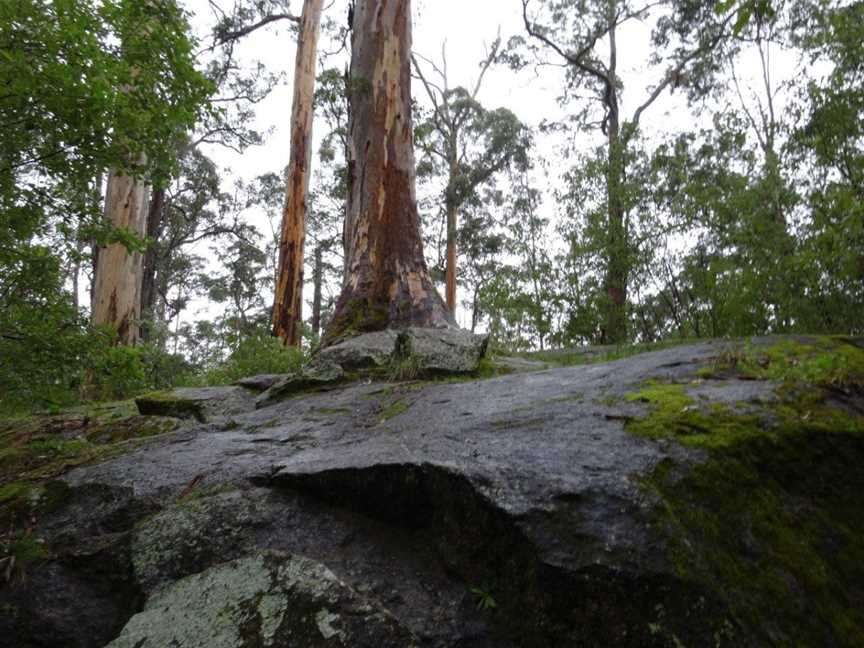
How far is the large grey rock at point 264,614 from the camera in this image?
4.35 feet

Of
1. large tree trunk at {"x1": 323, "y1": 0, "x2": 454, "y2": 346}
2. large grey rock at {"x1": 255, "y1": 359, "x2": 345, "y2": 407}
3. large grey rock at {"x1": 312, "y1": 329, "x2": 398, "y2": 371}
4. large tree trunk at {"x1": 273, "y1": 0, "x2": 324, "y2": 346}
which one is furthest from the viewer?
large tree trunk at {"x1": 273, "y1": 0, "x2": 324, "y2": 346}

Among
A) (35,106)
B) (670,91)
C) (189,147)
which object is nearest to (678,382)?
(35,106)

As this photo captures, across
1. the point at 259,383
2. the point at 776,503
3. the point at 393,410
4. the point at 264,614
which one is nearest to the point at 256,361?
the point at 259,383

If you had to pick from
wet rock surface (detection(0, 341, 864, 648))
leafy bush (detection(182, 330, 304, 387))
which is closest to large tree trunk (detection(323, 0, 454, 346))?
leafy bush (detection(182, 330, 304, 387))

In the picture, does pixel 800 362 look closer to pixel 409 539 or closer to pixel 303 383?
pixel 409 539

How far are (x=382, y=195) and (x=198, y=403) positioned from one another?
10.4 feet

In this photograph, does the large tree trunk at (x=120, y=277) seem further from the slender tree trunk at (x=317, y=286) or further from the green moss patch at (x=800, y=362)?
the slender tree trunk at (x=317, y=286)

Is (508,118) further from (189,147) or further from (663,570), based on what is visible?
(663,570)

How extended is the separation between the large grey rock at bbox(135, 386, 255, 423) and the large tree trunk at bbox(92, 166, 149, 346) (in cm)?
496

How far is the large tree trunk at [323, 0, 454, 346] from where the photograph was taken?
5.53 meters

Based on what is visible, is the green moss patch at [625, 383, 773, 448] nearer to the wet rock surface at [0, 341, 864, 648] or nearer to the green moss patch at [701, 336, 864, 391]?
the wet rock surface at [0, 341, 864, 648]

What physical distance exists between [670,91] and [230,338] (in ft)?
42.6

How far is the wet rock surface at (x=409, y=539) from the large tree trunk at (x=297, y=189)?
7276mm

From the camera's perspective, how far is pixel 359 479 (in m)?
1.84
